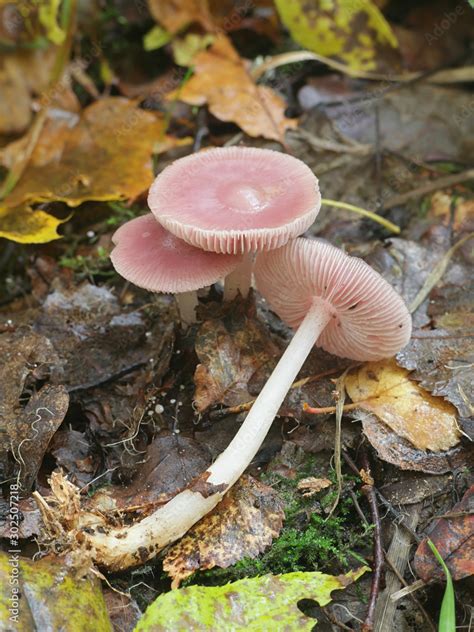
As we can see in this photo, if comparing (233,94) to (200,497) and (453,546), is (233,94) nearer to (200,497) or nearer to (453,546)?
(200,497)

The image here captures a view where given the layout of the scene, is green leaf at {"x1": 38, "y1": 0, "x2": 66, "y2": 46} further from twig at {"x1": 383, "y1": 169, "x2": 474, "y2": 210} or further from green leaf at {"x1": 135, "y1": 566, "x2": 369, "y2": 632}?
green leaf at {"x1": 135, "y1": 566, "x2": 369, "y2": 632}

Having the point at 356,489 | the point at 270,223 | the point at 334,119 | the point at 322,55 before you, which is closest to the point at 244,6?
the point at 322,55

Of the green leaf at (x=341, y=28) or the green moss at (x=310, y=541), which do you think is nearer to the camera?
the green moss at (x=310, y=541)

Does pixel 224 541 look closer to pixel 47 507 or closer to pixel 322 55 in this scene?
pixel 47 507

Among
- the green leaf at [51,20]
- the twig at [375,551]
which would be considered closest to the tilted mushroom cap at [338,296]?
the twig at [375,551]

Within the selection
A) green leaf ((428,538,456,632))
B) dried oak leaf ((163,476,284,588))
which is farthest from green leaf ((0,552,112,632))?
green leaf ((428,538,456,632))

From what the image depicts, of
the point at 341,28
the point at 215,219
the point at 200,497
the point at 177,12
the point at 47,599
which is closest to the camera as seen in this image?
the point at 47,599

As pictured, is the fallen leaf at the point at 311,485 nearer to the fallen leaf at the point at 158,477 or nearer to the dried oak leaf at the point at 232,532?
the dried oak leaf at the point at 232,532

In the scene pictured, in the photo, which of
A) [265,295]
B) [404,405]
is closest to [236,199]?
[265,295]
